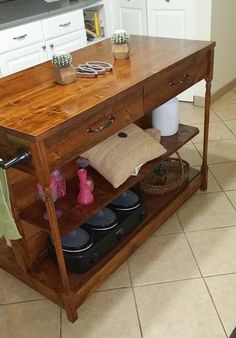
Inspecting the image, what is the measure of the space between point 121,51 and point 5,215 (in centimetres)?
88

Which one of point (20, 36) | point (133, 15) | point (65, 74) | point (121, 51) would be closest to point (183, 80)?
point (121, 51)

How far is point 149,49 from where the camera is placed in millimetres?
1916

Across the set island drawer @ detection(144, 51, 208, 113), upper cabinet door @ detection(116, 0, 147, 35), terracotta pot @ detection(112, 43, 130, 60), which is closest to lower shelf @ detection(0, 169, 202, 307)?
island drawer @ detection(144, 51, 208, 113)

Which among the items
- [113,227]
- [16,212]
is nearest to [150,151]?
[113,227]

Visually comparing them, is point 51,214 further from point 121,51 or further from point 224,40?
point 224,40

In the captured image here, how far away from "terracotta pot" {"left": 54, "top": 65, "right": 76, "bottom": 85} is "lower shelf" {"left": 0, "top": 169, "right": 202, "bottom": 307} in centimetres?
78

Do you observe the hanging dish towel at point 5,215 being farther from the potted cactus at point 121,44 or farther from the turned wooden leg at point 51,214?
the potted cactus at point 121,44

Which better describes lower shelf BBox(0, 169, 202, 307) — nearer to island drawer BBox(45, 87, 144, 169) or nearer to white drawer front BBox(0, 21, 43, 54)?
island drawer BBox(45, 87, 144, 169)

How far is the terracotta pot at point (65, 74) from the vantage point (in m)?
1.54

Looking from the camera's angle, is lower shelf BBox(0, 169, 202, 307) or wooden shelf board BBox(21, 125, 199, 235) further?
lower shelf BBox(0, 169, 202, 307)

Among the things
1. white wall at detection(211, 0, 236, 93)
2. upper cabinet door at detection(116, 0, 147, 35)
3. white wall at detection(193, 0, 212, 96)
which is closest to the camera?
white wall at detection(193, 0, 212, 96)

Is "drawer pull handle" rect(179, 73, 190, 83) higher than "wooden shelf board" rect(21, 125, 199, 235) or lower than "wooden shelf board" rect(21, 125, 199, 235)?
higher

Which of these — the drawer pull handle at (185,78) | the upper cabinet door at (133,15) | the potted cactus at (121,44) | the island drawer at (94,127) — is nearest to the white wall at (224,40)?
the upper cabinet door at (133,15)

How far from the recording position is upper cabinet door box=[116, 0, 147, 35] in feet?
11.2
